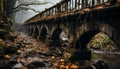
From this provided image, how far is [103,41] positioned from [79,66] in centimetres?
1155

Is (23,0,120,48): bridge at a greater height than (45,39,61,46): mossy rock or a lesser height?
greater

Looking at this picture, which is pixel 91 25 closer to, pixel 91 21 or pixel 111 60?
pixel 91 21

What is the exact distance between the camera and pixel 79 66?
443 inches

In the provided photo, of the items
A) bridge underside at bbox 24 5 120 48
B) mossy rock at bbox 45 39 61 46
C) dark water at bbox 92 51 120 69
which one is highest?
bridge underside at bbox 24 5 120 48

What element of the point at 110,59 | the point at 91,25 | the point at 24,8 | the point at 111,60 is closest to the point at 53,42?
the point at 110,59

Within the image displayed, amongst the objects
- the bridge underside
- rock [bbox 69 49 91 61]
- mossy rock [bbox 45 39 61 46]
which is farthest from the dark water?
mossy rock [bbox 45 39 61 46]

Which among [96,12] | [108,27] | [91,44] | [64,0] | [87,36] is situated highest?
[64,0]

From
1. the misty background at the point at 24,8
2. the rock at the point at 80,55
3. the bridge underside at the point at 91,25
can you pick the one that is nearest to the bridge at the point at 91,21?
the bridge underside at the point at 91,25

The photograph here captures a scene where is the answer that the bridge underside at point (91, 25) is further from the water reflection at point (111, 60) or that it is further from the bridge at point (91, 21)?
the water reflection at point (111, 60)

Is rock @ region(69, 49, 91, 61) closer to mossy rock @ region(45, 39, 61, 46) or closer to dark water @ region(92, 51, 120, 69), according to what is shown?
dark water @ region(92, 51, 120, 69)

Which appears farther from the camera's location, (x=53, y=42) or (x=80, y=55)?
(x=53, y=42)

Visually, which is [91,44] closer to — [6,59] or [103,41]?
[103,41]

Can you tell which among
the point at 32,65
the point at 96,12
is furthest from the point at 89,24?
the point at 32,65

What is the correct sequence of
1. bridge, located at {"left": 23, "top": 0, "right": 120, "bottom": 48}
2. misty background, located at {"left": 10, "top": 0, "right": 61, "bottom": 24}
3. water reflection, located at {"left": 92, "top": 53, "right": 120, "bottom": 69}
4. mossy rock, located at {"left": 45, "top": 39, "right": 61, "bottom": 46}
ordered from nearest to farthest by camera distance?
bridge, located at {"left": 23, "top": 0, "right": 120, "bottom": 48} → water reflection, located at {"left": 92, "top": 53, "right": 120, "bottom": 69} → mossy rock, located at {"left": 45, "top": 39, "right": 61, "bottom": 46} → misty background, located at {"left": 10, "top": 0, "right": 61, "bottom": 24}
